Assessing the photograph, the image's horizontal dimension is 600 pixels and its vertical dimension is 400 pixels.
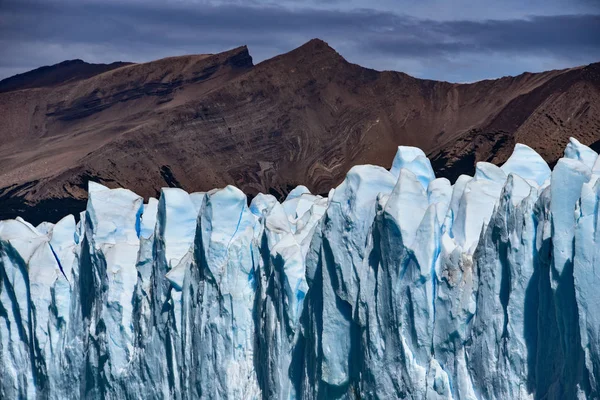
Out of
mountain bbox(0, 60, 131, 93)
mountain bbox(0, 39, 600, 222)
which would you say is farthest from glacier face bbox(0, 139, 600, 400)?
mountain bbox(0, 60, 131, 93)

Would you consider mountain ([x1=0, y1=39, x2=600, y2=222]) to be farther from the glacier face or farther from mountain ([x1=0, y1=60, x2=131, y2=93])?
the glacier face

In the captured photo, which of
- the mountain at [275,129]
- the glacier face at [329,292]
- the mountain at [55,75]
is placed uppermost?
the mountain at [55,75]

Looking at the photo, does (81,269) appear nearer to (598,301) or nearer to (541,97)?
(598,301)

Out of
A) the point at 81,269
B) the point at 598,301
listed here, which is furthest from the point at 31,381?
the point at 598,301

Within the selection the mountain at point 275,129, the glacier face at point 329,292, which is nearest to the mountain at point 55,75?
the mountain at point 275,129

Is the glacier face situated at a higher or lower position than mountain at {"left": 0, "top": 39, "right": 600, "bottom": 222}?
lower

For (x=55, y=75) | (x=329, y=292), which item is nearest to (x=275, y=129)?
(x=55, y=75)

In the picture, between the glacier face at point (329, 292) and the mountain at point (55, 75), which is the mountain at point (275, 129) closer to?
the mountain at point (55, 75)
